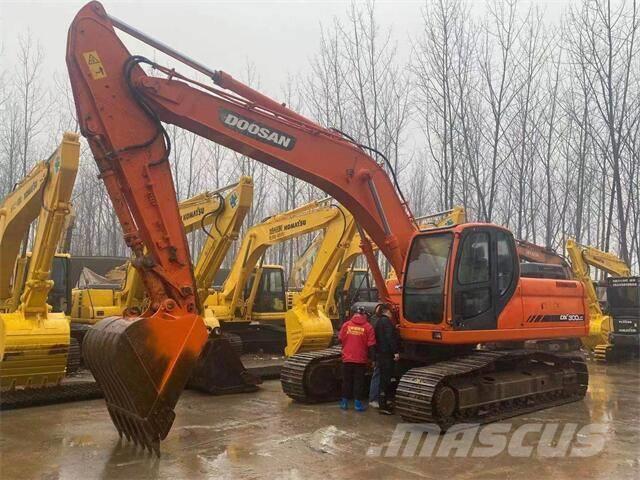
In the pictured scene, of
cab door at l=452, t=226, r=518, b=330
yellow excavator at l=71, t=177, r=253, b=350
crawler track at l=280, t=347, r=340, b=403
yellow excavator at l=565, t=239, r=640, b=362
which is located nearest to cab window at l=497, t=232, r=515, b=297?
cab door at l=452, t=226, r=518, b=330

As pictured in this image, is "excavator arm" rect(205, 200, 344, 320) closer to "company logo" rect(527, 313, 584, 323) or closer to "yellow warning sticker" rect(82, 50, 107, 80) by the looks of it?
"company logo" rect(527, 313, 584, 323)

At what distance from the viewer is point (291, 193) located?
1023 inches

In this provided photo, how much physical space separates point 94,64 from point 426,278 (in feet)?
15.4

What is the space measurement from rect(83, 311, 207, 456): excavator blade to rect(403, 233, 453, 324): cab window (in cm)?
324

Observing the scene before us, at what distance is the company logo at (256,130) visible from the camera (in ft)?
21.7

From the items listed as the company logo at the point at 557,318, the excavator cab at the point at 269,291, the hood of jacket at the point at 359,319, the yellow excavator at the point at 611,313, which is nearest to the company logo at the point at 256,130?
the hood of jacket at the point at 359,319

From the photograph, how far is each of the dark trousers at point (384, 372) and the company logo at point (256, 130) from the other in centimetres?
307

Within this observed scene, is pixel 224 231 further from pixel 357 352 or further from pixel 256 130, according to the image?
pixel 256 130

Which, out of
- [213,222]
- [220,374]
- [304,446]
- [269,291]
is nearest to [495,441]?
[304,446]

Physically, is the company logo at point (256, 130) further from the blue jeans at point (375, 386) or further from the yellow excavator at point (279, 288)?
the yellow excavator at point (279, 288)

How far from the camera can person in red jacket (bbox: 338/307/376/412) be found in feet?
26.1

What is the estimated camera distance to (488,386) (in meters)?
7.61

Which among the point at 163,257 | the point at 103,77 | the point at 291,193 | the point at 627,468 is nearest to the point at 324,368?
the point at 163,257

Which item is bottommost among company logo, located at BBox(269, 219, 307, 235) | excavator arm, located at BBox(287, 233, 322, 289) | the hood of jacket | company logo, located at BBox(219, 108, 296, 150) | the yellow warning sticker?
the hood of jacket
